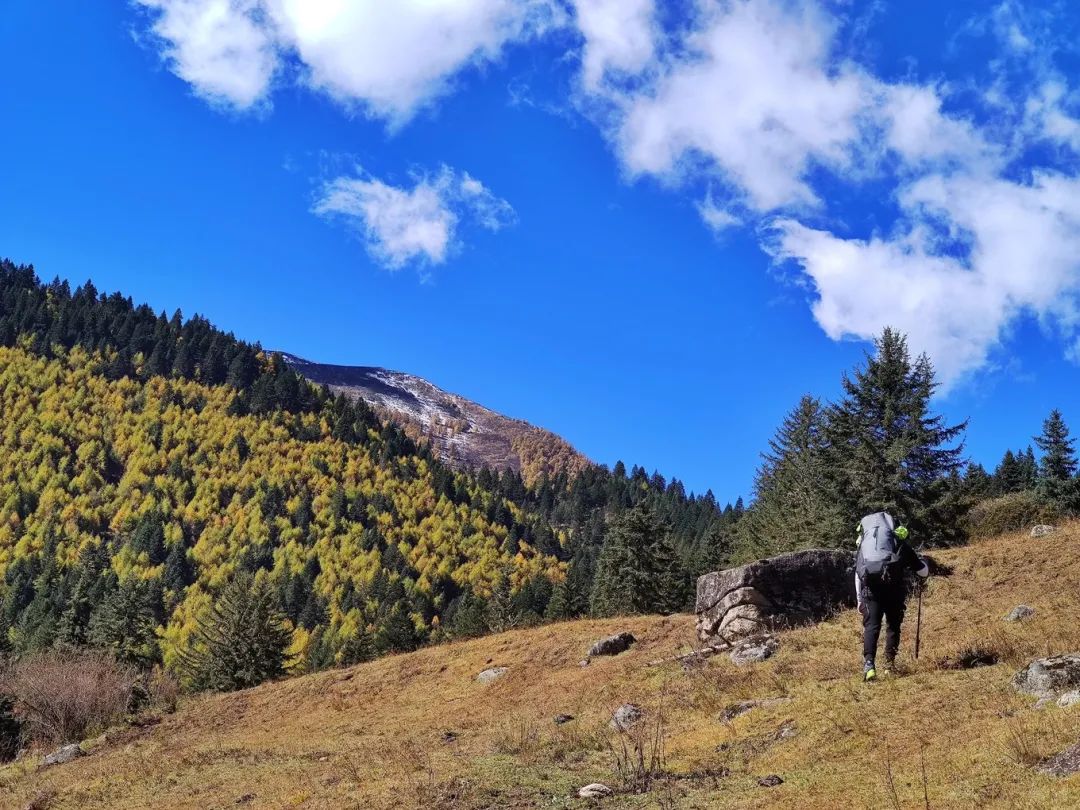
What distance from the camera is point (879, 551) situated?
1092cm

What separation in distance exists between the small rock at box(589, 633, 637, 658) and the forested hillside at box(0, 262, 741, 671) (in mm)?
32867

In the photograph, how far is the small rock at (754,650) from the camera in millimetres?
15172

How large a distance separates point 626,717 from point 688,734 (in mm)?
2114

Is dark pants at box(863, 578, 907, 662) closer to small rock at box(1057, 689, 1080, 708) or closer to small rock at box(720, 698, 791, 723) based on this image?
small rock at box(720, 698, 791, 723)

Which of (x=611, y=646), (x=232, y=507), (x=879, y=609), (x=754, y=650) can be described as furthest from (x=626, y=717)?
(x=232, y=507)

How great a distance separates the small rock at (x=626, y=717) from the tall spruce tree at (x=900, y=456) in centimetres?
1742

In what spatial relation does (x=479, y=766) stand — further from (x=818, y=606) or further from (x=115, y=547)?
(x=115, y=547)

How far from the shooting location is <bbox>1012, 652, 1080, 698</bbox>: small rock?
329 inches

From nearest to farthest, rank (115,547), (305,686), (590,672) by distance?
(590,672) < (305,686) < (115,547)

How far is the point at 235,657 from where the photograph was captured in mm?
39062

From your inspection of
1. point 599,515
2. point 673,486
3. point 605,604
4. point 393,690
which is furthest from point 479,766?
point 673,486

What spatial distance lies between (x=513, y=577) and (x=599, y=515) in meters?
53.1

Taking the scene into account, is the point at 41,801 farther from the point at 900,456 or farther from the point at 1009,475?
the point at 1009,475

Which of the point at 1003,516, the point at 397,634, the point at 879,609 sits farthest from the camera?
the point at 397,634
